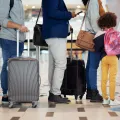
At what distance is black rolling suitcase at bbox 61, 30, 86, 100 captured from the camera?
309 cm

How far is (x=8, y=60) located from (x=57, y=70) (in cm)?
51

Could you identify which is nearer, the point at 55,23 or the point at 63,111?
the point at 63,111

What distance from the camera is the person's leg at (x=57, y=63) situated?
9.61 ft

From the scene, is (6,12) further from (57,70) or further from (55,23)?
(57,70)

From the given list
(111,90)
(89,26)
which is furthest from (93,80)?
(89,26)

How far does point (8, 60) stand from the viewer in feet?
8.99

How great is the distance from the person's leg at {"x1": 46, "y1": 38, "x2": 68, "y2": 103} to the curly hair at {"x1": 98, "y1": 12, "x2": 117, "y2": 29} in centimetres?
39

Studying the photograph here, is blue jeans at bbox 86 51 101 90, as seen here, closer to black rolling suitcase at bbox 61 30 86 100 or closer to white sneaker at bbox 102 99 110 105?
black rolling suitcase at bbox 61 30 86 100

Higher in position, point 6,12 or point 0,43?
point 6,12

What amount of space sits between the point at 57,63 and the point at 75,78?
272 millimetres

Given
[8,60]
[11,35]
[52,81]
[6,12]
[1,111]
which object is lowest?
[1,111]

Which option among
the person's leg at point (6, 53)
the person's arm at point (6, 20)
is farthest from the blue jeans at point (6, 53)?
the person's arm at point (6, 20)

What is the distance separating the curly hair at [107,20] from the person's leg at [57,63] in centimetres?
39

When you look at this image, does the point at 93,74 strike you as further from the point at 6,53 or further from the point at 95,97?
the point at 6,53
